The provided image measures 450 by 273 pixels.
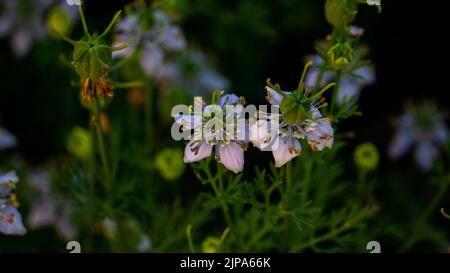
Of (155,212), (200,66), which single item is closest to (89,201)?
(155,212)

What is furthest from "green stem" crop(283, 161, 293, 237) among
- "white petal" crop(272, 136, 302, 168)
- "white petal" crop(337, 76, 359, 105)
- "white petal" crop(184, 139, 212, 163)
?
"white petal" crop(337, 76, 359, 105)

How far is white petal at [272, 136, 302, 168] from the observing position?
4.59 feet

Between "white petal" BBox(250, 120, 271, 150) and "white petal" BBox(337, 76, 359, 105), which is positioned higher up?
"white petal" BBox(337, 76, 359, 105)

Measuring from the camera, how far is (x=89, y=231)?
2150mm

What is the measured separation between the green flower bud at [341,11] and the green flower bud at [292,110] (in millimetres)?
315

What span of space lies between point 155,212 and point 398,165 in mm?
1411

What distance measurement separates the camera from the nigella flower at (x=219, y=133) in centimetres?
145

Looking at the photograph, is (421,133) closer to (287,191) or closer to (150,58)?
(150,58)

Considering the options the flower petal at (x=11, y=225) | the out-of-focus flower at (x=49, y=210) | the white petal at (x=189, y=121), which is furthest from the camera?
the out-of-focus flower at (x=49, y=210)

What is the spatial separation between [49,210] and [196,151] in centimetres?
103

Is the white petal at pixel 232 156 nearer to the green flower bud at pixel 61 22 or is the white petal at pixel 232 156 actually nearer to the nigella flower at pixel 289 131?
the nigella flower at pixel 289 131

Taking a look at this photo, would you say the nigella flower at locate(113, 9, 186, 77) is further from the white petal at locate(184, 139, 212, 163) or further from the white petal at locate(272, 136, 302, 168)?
the white petal at locate(272, 136, 302, 168)

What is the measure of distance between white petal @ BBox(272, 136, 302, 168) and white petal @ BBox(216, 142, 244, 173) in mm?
78

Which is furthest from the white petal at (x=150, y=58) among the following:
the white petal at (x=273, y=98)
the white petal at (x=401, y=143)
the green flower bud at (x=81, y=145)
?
the white petal at (x=401, y=143)
